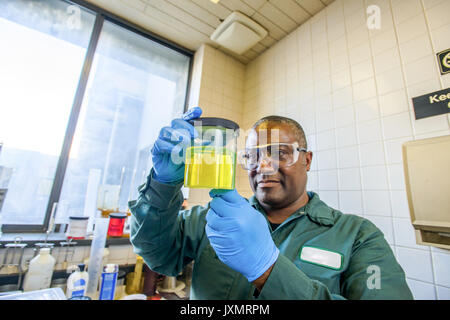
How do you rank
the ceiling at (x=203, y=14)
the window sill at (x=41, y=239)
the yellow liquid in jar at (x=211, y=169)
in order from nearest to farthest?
the yellow liquid in jar at (x=211, y=169) < the window sill at (x=41, y=239) < the ceiling at (x=203, y=14)

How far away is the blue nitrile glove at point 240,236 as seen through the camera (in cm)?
55

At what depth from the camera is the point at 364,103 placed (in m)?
1.43

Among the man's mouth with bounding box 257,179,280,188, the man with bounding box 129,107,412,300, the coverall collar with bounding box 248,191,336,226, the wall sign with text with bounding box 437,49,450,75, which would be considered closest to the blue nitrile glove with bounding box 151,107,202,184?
the man with bounding box 129,107,412,300

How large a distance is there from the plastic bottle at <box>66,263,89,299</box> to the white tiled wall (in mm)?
1567

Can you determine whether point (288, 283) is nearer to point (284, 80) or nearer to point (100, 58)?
point (284, 80)

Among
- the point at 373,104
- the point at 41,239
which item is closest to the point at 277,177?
the point at 373,104

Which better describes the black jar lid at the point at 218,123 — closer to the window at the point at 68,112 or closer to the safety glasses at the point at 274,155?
the safety glasses at the point at 274,155

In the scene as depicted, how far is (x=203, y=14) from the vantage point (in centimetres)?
192

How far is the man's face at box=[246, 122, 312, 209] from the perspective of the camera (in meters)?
0.95

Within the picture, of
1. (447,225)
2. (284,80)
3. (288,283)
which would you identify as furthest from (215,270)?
(284,80)

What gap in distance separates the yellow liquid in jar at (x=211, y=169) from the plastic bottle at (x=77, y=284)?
1.06 metres

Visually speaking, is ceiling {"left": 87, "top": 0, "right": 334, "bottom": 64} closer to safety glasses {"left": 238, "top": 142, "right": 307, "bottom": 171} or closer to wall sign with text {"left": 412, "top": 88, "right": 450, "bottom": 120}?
wall sign with text {"left": 412, "top": 88, "right": 450, "bottom": 120}

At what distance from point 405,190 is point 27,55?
2758mm

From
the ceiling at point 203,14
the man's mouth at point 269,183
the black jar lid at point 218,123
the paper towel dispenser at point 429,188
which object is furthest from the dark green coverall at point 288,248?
the ceiling at point 203,14
